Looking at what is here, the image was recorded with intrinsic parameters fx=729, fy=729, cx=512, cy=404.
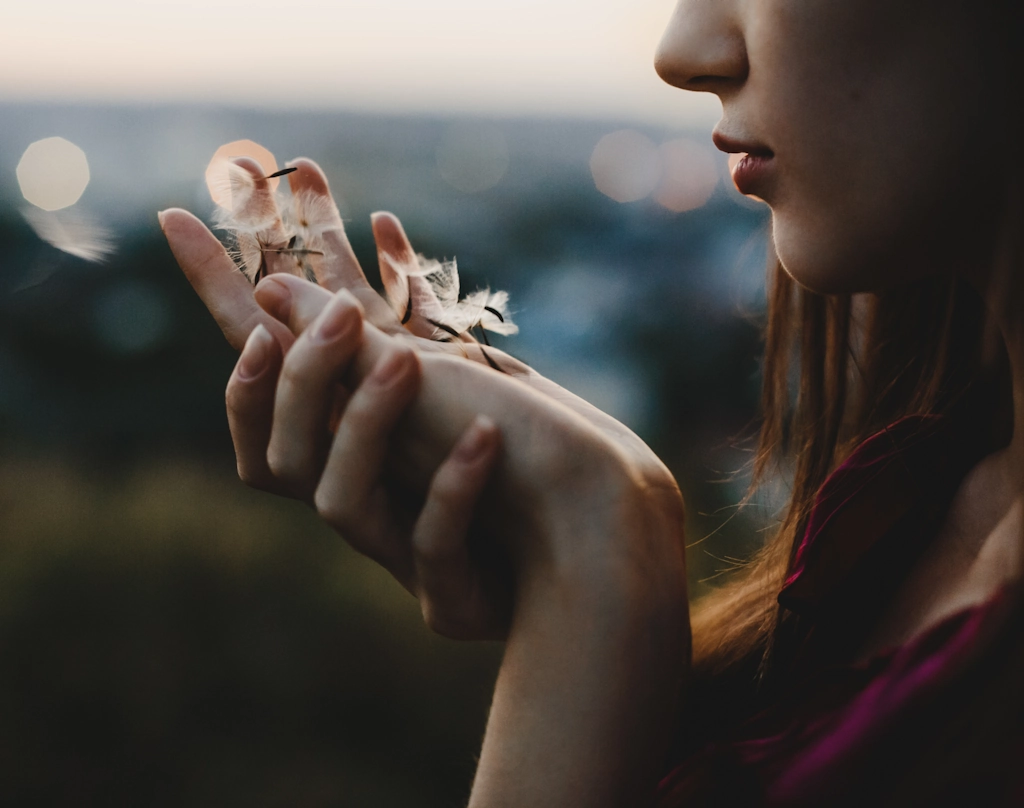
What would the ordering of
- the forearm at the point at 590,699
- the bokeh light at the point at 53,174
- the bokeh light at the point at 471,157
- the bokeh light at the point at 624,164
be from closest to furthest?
the forearm at the point at 590,699
the bokeh light at the point at 53,174
the bokeh light at the point at 471,157
the bokeh light at the point at 624,164

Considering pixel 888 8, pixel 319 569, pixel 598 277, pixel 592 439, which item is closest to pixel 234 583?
pixel 319 569

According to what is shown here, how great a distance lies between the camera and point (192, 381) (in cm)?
225

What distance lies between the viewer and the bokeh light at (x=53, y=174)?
87 cm

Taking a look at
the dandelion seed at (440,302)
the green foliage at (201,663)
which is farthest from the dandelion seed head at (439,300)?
the green foliage at (201,663)

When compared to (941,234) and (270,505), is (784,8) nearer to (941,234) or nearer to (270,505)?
(941,234)

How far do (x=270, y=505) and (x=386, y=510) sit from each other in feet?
6.02

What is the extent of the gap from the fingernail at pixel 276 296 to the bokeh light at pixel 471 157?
5.20 feet

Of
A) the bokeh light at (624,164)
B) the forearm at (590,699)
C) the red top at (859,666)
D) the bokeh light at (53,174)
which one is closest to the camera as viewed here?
the red top at (859,666)

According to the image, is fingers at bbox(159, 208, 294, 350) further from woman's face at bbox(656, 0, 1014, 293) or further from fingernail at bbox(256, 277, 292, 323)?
woman's face at bbox(656, 0, 1014, 293)

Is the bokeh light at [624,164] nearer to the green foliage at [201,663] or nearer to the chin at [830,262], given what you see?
the green foliage at [201,663]

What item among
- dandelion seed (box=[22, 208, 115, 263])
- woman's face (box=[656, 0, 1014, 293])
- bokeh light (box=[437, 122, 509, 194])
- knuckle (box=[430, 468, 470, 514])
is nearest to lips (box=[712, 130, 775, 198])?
woman's face (box=[656, 0, 1014, 293])

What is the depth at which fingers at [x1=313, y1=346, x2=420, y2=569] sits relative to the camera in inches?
23.3

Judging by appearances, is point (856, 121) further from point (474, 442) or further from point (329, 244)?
point (329, 244)

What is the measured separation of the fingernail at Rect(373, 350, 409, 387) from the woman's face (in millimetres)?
338
